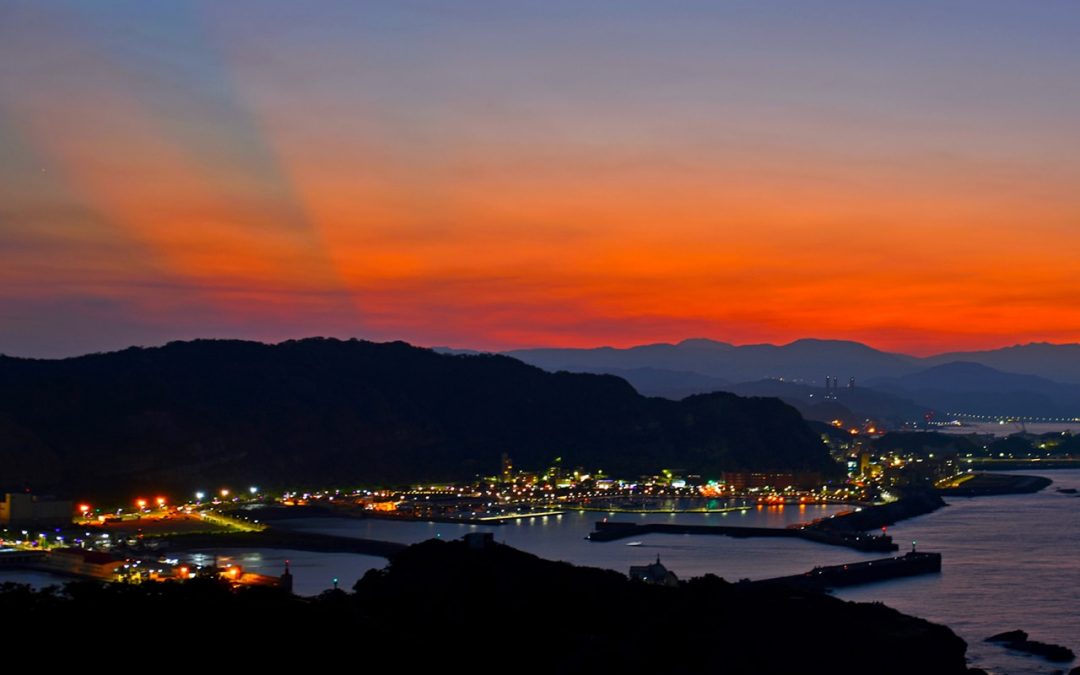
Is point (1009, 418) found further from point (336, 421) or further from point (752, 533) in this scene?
point (752, 533)

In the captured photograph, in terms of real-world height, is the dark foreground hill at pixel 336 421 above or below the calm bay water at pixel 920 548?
above

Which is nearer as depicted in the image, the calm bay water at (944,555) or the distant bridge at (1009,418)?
the calm bay water at (944,555)

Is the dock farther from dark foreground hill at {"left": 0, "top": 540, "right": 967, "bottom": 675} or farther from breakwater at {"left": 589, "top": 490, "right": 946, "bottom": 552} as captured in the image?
dark foreground hill at {"left": 0, "top": 540, "right": 967, "bottom": 675}

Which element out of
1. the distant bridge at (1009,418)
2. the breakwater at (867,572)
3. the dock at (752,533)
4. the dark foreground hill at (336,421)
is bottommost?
the breakwater at (867,572)

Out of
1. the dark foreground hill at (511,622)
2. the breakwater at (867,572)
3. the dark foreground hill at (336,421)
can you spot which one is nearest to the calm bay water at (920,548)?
the breakwater at (867,572)

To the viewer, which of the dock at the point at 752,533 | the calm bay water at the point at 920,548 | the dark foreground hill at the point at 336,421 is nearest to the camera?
the calm bay water at the point at 920,548

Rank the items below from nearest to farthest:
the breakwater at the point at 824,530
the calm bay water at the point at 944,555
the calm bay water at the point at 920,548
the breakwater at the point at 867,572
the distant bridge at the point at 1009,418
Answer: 1. the calm bay water at the point at 944,555
2. the calm bay water at the point at 920,548
3. the breakwater at the point at 867,572
4. the breakwater at the point at 824,530
5. the distant bridge at the point at 1009,418

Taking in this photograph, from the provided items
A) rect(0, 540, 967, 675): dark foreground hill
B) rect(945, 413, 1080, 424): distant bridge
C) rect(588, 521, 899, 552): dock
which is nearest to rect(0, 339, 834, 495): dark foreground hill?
rect(588, 521, 899, 552): dock

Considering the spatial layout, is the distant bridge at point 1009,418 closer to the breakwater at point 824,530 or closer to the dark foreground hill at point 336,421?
the dark foreground hill at point 336,421
